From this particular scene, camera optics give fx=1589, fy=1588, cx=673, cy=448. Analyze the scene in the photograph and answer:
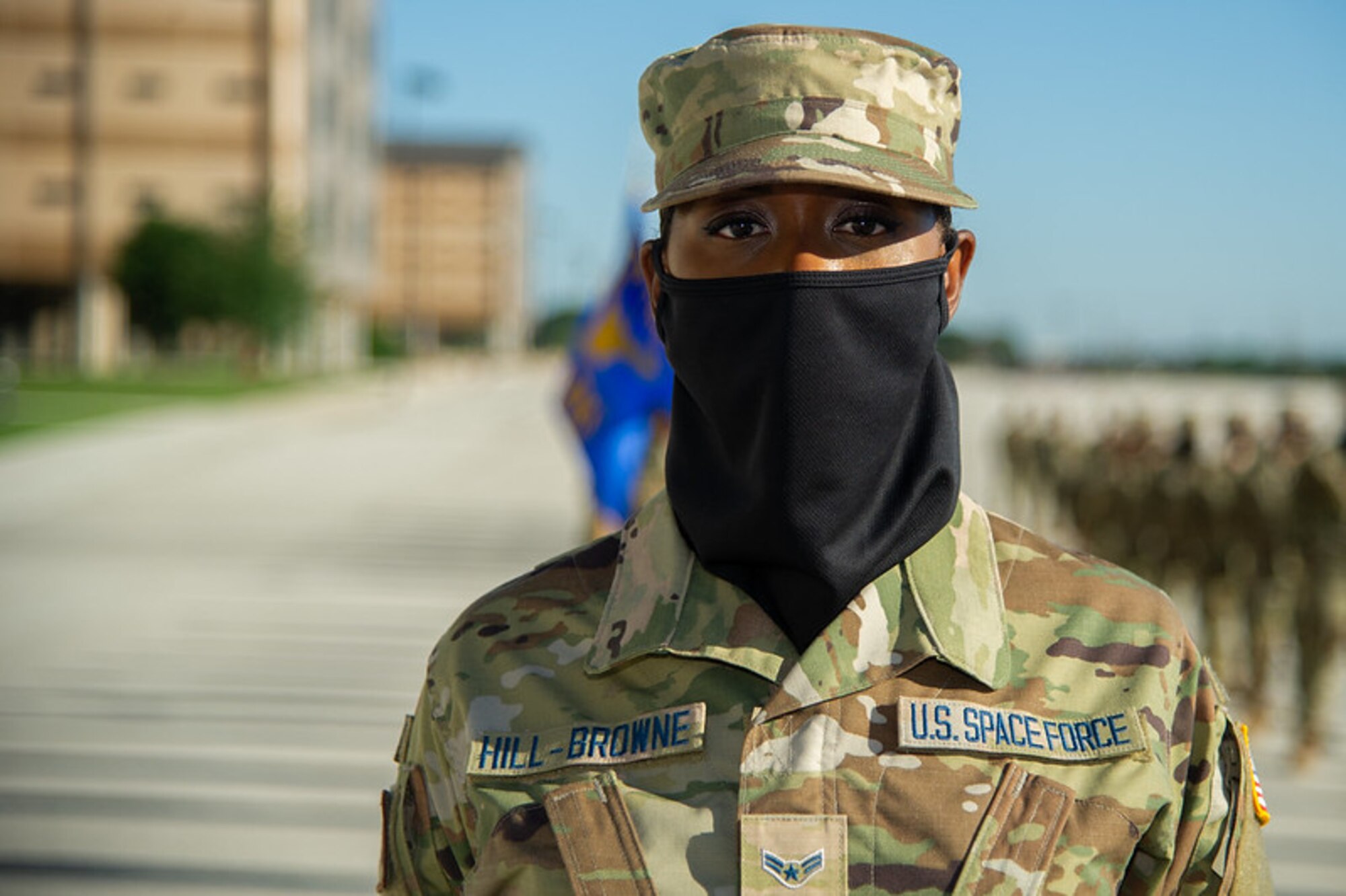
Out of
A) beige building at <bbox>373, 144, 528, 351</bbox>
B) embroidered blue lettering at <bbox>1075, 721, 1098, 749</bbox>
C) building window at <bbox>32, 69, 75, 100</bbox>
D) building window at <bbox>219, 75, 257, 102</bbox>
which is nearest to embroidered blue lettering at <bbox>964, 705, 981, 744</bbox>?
embroidered blue lettering at <bbox>1075, 721, 1098, 749</bbox>

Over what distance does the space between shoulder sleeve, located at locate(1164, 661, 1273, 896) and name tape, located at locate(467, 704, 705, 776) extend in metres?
0.52

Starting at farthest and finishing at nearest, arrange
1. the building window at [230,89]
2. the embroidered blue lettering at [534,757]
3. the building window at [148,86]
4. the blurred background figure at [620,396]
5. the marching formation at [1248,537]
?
1. the building window at [148,86]
2. the building window at [230,89]
3. the blurred background figure at [620,396]
4. the marching formation at [1248,537]
5. the embroidered blue lettering at [534,757]

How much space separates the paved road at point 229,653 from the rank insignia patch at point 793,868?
4.42 m

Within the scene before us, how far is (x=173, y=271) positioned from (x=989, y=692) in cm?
5643

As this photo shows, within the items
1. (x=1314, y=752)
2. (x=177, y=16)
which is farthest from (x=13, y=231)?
(x=1314, y=752)

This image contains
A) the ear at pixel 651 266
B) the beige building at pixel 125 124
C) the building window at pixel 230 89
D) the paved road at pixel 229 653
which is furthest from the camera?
the building window at pixel 230 89

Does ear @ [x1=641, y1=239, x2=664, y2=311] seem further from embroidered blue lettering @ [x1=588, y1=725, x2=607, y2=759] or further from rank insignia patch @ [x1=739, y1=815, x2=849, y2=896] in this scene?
rank insignia patch @ [x1=739, y1=815, x2=849, y2=896]

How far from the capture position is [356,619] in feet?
37.3

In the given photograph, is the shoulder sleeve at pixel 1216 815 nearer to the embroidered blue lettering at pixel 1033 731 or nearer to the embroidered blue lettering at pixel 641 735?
the embroidered blue lettering at pixel 1033 731

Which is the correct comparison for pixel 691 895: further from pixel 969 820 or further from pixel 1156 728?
pixel 1156 728

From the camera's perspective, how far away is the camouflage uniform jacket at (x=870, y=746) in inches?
63.3

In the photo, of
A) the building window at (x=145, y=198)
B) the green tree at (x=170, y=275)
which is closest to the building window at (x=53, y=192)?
the building window at (x=145, y=198)

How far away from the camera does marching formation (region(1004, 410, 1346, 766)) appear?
7609mm

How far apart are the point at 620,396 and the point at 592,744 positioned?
6.97 m
